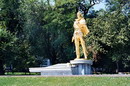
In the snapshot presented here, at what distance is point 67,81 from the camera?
14.0 m

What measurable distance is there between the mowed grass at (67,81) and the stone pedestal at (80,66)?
4519 mm

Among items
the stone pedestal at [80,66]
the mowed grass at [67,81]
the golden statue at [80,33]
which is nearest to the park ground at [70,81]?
the mowed grass at [67,81]

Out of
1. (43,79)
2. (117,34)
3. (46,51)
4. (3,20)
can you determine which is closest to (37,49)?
(46,51)

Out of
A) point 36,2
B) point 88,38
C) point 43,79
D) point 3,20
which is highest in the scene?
point 36,2

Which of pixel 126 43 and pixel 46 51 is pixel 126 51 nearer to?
pixel 126 43

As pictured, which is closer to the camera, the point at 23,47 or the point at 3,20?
the point at 23,47

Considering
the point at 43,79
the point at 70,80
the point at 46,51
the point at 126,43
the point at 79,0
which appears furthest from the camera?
the point at 46,51

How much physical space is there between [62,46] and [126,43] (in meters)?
8.31

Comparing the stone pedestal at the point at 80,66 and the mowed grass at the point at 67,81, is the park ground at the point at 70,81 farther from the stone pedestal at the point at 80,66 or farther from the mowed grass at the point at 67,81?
the stone pedestal at the point at 80,66

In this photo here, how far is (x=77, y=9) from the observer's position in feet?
109

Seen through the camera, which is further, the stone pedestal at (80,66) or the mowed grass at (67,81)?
the stone pedestal at (80,66)

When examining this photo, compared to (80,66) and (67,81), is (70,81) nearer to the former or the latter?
(67,81)

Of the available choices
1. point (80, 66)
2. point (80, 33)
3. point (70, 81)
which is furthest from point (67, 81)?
point (80, 33)

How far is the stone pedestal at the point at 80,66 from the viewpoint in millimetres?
19297
